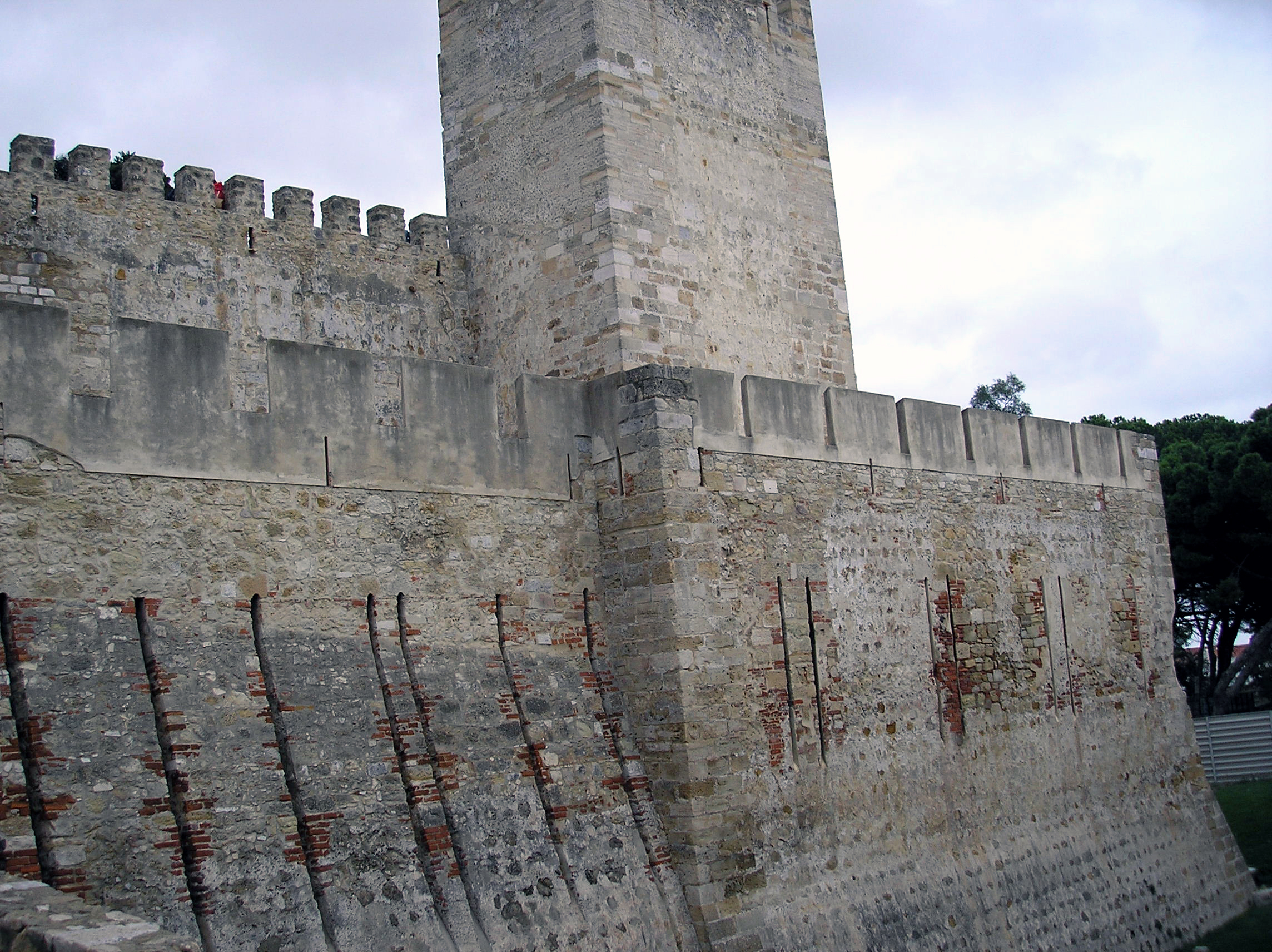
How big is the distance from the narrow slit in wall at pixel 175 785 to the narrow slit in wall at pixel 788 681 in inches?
182

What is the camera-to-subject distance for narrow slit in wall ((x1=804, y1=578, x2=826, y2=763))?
10.1 meters

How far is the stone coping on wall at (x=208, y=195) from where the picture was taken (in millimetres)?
11070

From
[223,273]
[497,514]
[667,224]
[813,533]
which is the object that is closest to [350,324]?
[223,273]

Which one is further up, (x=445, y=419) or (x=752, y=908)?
(x=445, y=419)

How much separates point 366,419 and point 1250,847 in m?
13.4

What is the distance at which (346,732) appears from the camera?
7.80m

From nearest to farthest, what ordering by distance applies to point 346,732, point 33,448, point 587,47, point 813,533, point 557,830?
point 33,448 → point 346,732 → point 557,830 → point 813,533 → point 587,47

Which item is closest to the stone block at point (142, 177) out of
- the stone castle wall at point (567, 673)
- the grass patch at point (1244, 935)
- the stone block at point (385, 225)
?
the stone block at point (385, 225)

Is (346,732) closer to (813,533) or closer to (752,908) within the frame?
(752,908)

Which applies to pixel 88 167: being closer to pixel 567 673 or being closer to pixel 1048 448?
pixel 567 673

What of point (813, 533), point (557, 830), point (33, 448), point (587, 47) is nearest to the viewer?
point (33, 448)

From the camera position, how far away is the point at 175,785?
22.9 feet

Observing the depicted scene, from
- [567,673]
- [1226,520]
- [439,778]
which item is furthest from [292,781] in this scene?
[1226,520]

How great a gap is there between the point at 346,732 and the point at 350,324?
18.1 feet
